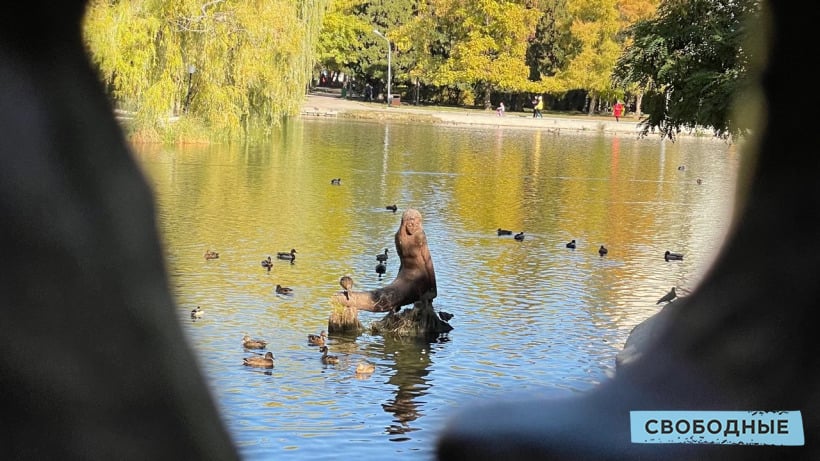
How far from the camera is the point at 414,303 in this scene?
40.5 ft

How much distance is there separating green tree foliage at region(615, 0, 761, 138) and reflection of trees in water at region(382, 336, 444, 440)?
12.3ft

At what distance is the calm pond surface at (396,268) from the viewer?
956 centimetres

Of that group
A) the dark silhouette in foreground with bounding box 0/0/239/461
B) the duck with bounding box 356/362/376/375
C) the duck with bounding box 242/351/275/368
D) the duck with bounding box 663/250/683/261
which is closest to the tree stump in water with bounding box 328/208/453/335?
the duck with bounding box 356/362/376/375

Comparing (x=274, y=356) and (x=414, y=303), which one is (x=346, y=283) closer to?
(x=414, y=303)

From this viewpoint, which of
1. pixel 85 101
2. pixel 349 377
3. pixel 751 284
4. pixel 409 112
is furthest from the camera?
pixel 409 112

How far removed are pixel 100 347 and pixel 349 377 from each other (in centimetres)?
726

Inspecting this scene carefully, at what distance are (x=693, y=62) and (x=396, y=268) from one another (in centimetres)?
564

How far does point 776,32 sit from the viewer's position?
3.87 meters

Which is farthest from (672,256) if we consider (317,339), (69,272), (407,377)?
(69,272)

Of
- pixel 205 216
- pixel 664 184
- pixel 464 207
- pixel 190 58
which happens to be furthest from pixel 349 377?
pixel 664 184

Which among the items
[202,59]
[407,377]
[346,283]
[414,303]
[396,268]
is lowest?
[407,377]

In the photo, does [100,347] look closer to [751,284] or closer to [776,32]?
[751,284]

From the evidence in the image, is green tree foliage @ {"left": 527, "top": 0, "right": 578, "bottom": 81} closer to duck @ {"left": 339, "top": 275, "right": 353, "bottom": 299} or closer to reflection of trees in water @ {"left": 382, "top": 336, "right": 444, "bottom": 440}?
duck @ {"left": 339, "top": 275, "right": 353, "bottom": 299}

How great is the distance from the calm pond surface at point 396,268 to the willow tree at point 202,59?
1.31 metres
